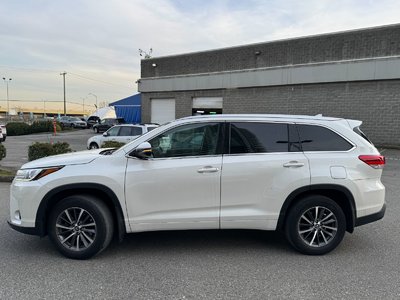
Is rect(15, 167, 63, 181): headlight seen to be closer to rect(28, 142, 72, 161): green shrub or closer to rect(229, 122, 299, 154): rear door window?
rect(229, 122, 299, 154): rear door window

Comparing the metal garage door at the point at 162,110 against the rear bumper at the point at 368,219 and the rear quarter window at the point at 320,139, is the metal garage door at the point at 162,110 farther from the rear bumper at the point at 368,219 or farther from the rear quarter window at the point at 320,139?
the rear bumper at the point at 368,219

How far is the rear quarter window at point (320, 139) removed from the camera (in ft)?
13.9

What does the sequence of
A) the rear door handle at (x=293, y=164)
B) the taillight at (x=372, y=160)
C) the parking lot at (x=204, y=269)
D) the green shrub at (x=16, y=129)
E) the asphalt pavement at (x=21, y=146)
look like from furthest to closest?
the green shrub at (x=16, y=129), the asphalt pavement at (x=21, y=146), the taillight at (x=372, y=160), the rear door handle at (x=293, y=164), the parking lot at (x=204, y=269)

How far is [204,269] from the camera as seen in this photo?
3801 mm

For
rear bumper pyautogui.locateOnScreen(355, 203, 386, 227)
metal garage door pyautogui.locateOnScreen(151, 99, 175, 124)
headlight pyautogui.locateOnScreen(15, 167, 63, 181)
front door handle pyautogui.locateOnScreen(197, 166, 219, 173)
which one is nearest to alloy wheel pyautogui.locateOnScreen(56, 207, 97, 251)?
headlight pyautogui.locateOnScreen(15, 167, 63, 181)

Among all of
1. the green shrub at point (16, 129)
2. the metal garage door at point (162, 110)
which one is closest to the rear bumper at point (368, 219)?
the metal garage door at point (162, 110)

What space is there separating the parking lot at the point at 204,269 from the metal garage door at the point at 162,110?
20932mm

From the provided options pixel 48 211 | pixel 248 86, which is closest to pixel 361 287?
pixel 48 211

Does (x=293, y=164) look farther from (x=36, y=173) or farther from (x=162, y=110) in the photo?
(x=162, y=110)

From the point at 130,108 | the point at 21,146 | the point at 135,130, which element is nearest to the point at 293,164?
the point at 135,130

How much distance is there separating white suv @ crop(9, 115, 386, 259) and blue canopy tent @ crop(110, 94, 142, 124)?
31.3 metres

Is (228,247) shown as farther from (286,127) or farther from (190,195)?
(286,127)

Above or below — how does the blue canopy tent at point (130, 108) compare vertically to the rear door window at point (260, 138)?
above

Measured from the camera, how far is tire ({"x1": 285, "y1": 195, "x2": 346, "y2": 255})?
417cm
